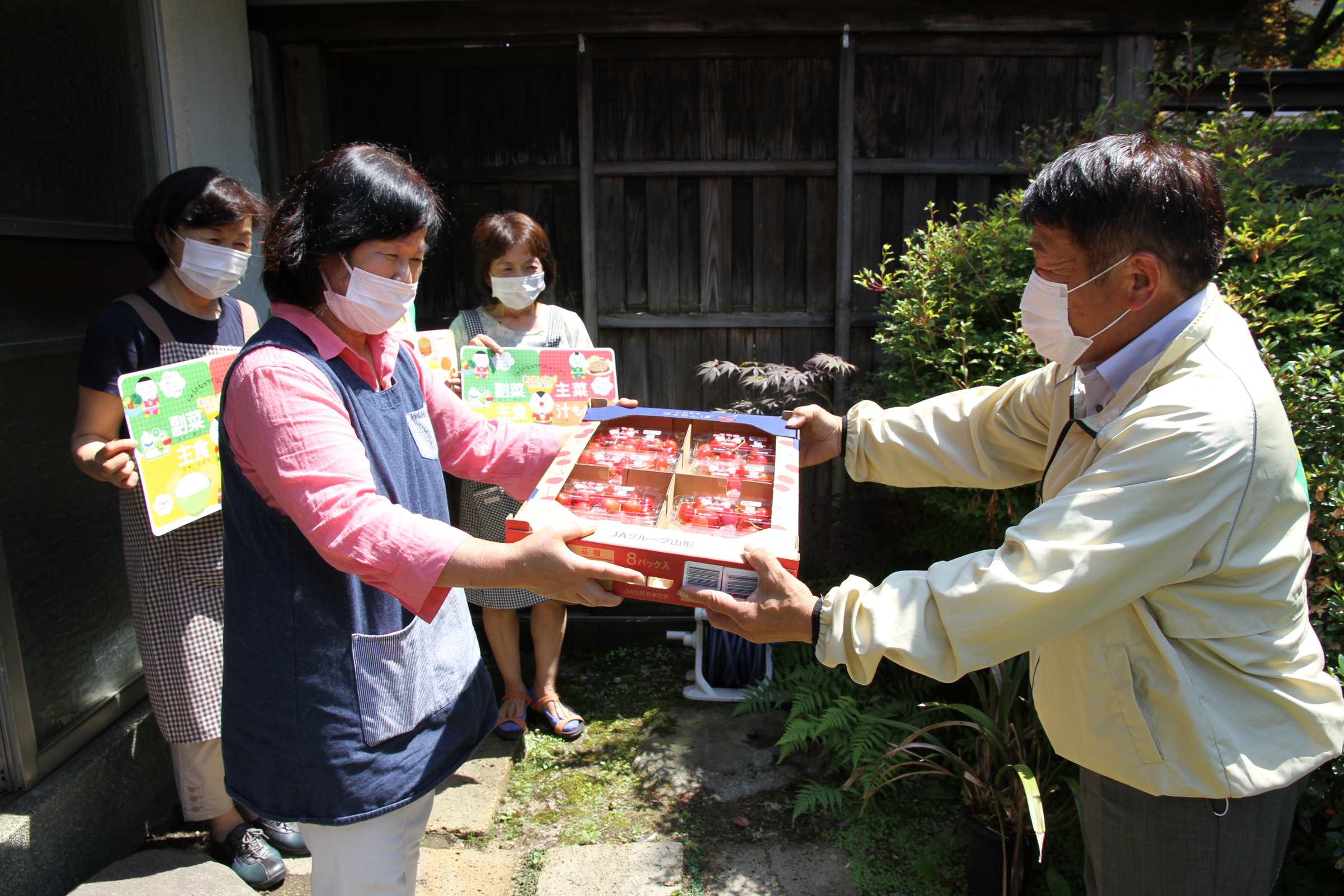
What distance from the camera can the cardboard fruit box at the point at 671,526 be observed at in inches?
68.8

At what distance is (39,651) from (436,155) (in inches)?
117

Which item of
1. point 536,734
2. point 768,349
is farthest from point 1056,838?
point 768,349

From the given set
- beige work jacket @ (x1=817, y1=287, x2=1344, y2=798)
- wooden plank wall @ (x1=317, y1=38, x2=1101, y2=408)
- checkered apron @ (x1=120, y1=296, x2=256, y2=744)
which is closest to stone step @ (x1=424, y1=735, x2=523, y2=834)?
checkered apron @ (x1=120, y1=296, x2=256, y2=744)

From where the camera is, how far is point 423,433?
201 cm

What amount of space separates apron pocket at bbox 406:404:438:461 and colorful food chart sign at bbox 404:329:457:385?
142 cm

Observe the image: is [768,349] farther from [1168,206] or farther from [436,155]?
A: [1168,206]

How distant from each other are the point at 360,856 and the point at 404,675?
0.45m

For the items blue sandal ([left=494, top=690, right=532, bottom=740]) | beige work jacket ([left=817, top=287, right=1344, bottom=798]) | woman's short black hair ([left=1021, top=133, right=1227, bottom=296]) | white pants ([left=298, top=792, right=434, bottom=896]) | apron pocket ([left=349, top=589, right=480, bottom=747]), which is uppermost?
woman's short black hair ([left=1021, top=133, right=1227, bottom=296])

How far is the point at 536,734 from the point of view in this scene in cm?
380

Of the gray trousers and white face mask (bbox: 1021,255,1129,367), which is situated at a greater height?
white face mask (bbox: 1021,255,1129,367)

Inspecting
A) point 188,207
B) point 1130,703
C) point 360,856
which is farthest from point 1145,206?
point 188,207

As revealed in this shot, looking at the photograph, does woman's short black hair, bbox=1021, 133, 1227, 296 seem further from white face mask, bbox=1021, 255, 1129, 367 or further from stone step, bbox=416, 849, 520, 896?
stone step, bbox=416, 849, 520, 896

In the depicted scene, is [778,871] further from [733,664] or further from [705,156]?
[705,156]

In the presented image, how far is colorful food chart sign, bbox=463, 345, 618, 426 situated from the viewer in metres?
3.46
